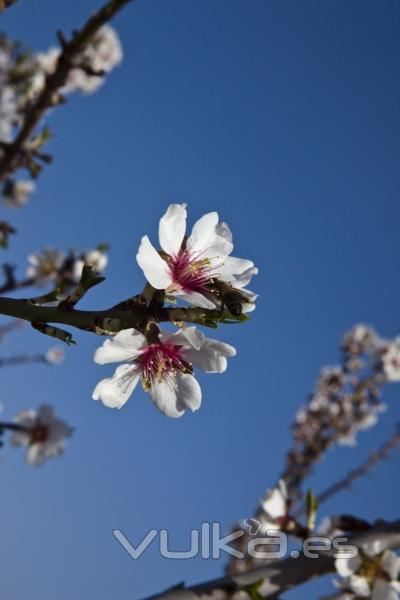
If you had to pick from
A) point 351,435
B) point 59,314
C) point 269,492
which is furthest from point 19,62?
point 59,314

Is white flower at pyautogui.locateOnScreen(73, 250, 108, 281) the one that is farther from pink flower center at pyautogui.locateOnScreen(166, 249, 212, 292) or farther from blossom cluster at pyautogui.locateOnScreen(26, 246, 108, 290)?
pink flower center at pyautogui.locateOnScreen(166, 249, 212, 292)

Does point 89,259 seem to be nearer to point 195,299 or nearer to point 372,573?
point 372,573

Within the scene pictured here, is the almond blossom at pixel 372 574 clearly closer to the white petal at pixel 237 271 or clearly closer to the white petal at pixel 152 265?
the white petal at pixel 237 271

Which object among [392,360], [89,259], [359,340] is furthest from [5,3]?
Result: [359,340]

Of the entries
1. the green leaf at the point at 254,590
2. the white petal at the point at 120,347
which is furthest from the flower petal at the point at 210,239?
the green leaf at the point at 254,590

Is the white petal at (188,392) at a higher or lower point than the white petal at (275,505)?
lower
